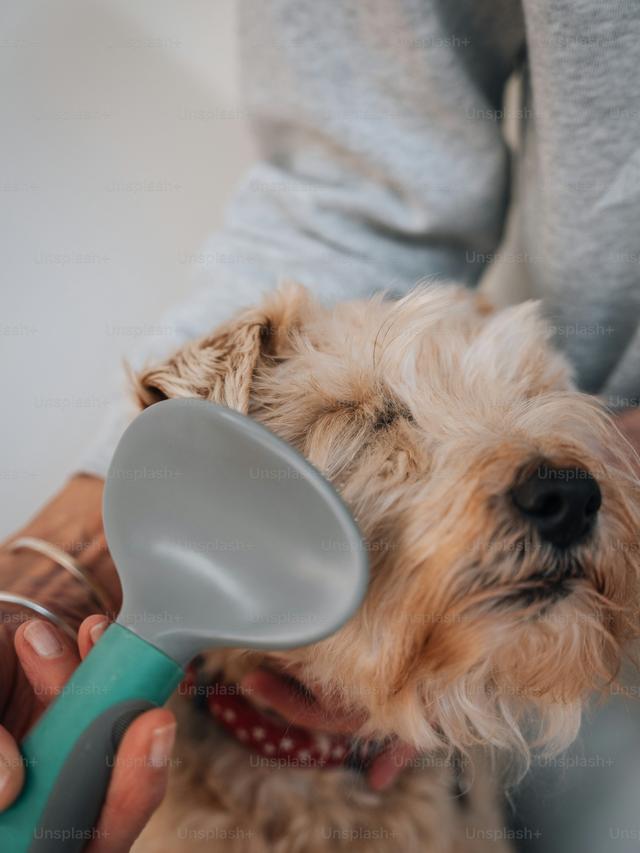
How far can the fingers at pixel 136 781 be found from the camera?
580 millimetres

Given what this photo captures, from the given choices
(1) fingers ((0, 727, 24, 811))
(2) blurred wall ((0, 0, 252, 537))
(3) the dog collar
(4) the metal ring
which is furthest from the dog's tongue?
(2) blurred wall ((0, 0, 252, 537))

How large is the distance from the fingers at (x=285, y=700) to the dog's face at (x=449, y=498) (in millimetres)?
27

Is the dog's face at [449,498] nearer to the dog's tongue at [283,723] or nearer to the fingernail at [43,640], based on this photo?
the dog's tongue at [283,723]

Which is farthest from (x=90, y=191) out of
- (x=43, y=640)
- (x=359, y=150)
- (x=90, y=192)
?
(x=43, y=640)

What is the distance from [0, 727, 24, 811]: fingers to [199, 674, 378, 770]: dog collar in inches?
13.9

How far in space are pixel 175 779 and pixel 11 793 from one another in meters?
0.41

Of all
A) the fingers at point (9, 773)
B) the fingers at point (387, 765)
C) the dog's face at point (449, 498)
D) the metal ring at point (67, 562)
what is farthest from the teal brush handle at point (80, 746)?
the fingers at point (387, 765)

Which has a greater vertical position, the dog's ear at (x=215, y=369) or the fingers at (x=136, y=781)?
the dog's ear at (x=215, y=369)

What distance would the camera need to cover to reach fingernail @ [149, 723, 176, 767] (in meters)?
0.58

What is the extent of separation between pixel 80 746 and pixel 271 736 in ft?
1.26

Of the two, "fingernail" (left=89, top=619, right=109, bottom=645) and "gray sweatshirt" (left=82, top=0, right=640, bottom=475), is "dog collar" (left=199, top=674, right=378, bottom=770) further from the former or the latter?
"gray sweatshirt" (left=82, top=0, right=640, bottom=475)

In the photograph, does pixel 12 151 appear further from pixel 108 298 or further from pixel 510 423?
pixel 510 423

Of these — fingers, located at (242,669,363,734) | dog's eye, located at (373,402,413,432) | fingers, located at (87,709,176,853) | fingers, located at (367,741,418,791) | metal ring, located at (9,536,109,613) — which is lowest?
fingers, located at (367,741,418,791)

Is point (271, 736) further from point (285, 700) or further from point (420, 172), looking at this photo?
point (420, 172)
